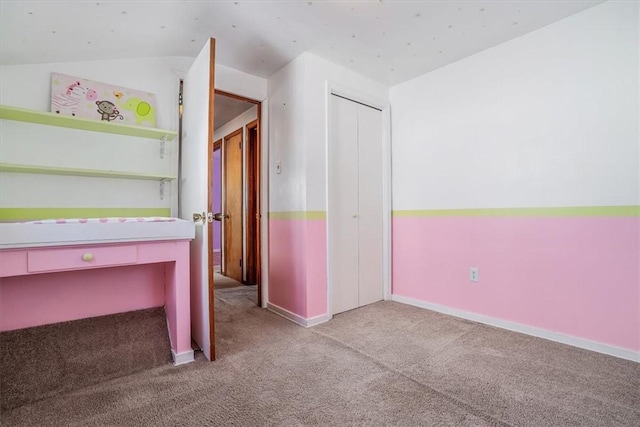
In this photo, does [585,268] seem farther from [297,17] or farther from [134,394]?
[134,394]

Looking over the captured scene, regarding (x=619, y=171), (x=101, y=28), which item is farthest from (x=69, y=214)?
(x=619, y=171)

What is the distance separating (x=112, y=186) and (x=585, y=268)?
3166 millimetres

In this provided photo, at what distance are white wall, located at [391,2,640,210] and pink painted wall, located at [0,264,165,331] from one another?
2325 mm

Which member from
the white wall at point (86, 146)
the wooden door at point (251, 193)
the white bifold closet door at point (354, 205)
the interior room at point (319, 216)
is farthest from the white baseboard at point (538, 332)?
the white wall at point (86, 146)

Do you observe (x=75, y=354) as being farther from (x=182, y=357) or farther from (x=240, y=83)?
(x=240, y=83)

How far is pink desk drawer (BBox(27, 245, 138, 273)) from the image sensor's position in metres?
1.41

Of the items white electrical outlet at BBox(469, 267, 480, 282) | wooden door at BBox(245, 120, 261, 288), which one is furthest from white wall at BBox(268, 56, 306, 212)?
white electrical outlet at BBox(469, 267, 480, 282)

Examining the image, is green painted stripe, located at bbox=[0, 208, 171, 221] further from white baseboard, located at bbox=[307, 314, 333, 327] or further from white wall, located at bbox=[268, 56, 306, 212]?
white baseboard, located at bbox=[307, 314, 333, 327]

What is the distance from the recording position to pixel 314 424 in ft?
4.07

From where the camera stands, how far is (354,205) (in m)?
2.85

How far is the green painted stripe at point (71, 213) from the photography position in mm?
1758

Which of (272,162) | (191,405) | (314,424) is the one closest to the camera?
(314,424)

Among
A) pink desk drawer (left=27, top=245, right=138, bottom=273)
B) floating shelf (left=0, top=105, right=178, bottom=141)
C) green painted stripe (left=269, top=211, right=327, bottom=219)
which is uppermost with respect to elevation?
floating shelf (left=0, top=105, right=178, bottom=141)

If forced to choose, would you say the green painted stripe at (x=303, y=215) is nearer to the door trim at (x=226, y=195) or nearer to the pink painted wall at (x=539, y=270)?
the pink painted wall at (x=539, y=270)
